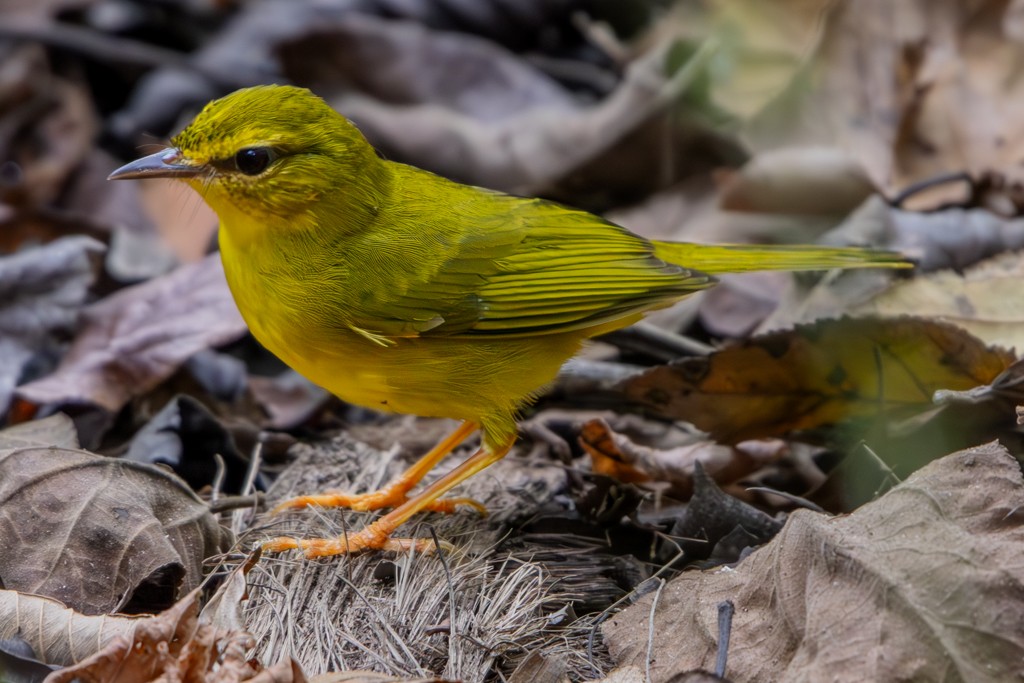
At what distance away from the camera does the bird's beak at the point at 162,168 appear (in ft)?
11.5

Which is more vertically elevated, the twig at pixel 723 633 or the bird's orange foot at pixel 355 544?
the twig at pixel 723 633

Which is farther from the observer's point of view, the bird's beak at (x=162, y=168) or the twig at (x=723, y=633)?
the bird's beak at (x=162, y=168)

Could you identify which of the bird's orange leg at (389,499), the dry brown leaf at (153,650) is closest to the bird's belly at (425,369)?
the bird's orange leg at (389,499)

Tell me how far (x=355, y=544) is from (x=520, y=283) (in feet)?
3.39

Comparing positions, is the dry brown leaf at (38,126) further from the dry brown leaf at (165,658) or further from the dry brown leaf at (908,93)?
the dry brown leaf at (165,658)

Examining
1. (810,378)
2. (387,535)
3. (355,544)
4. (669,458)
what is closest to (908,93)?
(810,378)

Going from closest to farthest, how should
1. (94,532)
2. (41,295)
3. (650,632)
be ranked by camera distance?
(650,632), (94,532), (41,295)

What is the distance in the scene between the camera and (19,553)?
117 inches

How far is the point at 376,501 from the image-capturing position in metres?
3.85

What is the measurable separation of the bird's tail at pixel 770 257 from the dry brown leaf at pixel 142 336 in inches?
69.9

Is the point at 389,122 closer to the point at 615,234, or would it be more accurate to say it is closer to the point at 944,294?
the point at 615,234

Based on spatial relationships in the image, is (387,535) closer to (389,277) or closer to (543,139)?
(389,277)

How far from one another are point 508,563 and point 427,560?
242mm

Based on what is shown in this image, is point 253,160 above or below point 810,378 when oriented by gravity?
above
